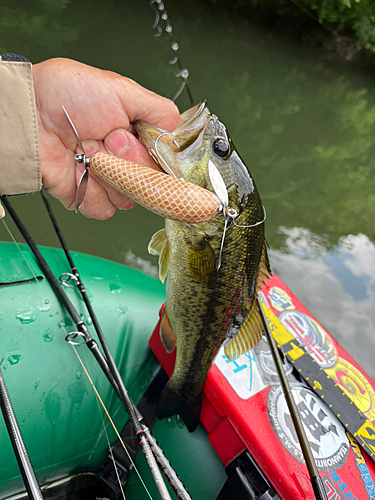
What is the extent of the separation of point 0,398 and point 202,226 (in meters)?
0.82

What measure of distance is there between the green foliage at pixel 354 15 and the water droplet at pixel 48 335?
496 inches

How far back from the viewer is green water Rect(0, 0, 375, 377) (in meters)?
3.58

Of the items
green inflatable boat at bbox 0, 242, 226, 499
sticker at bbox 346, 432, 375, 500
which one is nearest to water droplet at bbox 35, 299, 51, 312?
green inflatable boat at bbox 0, 242, 226, 499

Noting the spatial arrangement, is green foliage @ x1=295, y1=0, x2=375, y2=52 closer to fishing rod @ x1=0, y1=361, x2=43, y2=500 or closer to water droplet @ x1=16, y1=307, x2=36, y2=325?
water droplet @ x1=16, y1=307, x2=36, y2=325

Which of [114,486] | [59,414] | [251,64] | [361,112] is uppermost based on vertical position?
[361,112]

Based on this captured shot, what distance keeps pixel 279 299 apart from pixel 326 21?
13108 millimetres

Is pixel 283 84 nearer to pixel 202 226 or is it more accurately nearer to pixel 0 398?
pixel 202 226

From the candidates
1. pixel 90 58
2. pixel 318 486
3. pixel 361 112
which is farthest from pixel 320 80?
pixel 318 486

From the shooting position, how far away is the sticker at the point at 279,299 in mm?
2023

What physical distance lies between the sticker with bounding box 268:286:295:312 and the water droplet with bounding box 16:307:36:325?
133 centimetres

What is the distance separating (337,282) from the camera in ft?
12.8

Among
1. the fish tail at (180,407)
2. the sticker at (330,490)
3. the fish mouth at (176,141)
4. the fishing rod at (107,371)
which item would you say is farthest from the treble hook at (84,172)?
the sticker at (330,490)

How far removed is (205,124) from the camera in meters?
1.19

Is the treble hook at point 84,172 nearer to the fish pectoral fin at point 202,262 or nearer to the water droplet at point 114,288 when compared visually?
the fish pectoral fin at point 202,262
